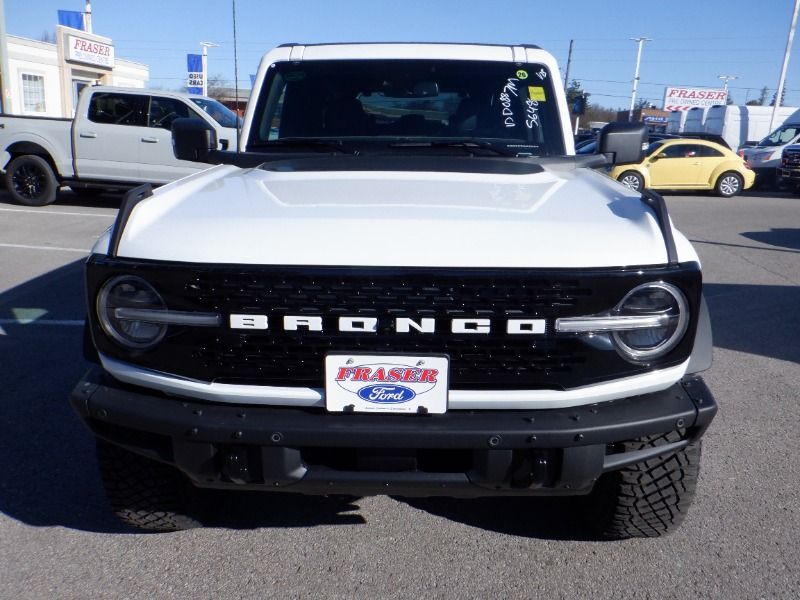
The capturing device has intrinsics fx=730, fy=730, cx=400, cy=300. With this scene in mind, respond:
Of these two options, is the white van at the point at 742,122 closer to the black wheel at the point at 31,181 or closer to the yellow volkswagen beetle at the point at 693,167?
the yellow volkswagen beetle at the point at 693,167

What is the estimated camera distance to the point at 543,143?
3807 millimetres

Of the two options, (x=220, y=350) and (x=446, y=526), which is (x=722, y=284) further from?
(x=220, y=350)

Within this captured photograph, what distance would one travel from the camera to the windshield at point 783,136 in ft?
72.4

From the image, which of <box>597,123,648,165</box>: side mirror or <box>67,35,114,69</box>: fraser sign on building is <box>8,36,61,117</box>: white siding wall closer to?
<box>67,35,114,69</box>: fraser sign on building

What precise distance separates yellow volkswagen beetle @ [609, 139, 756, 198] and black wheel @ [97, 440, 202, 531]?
16.7 meters

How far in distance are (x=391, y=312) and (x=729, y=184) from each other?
18522mm

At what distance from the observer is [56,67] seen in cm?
3039

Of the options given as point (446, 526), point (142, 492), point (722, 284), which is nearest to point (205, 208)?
point (142, 492)

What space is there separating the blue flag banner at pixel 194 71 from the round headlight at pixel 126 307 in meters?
14.1

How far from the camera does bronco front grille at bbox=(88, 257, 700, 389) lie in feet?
7.20

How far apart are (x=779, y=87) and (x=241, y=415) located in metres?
36.6

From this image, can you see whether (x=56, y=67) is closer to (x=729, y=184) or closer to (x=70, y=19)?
(x=70, y=19)

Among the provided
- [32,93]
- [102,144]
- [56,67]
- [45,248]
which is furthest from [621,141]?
[56,67]

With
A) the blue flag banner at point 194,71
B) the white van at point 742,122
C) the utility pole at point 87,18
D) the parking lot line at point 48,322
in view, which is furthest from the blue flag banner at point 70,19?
the parking lot line at point 48,322
